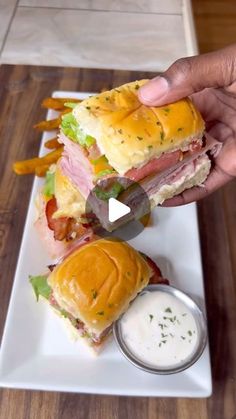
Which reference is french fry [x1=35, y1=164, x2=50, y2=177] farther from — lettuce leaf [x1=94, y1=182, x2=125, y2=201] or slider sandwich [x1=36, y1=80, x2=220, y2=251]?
lettuce leaf [x1=94, y1=182, x2=125, y2=201]

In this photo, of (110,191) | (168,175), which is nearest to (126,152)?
(110,191)

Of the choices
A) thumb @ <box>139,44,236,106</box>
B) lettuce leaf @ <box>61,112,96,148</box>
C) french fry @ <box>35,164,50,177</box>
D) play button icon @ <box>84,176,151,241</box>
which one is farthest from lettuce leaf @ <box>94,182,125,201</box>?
french fry @ <box>35,164,50,177</box>

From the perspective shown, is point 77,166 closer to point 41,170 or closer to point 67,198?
point 67,198

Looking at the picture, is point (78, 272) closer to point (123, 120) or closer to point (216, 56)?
point (123, 120)

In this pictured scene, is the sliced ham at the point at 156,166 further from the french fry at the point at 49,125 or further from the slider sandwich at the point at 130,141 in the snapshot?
the french fry at the point at 49,125

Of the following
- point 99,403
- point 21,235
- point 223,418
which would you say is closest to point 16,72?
point 21,235

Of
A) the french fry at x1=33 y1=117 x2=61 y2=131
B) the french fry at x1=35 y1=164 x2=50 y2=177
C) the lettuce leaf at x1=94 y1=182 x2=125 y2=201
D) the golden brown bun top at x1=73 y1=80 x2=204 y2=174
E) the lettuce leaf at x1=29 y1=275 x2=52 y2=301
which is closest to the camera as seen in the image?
the golden brown bun top at x1=73 y1=80 x2=204 y2=174

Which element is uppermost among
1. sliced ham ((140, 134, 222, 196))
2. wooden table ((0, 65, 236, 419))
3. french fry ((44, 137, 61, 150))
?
sliced ham ((140, 134, 222, 196))

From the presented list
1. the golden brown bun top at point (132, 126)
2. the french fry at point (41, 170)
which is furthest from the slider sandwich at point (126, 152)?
the french fry at point (41, 170)
